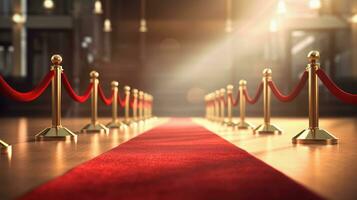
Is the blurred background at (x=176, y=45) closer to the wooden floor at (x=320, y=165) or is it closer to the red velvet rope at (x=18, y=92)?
the red velvet rope at (x=18, y=92)

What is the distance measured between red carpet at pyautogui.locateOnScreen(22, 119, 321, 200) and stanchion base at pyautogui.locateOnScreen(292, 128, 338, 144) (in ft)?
5.52

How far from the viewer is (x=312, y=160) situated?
12.7ft

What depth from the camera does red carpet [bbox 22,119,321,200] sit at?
2334 millimetres

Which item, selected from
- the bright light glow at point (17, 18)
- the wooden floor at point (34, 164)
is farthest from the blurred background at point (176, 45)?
the wooden floor at point (34, 164)

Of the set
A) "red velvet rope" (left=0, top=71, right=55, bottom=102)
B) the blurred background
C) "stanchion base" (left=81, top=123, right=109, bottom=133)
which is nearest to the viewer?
"red velvet rope" (left=0, top=71, right=55, bottom=102)

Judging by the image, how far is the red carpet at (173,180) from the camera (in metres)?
2.33

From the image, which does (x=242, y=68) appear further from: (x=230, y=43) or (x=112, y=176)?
(x=112, y=176)

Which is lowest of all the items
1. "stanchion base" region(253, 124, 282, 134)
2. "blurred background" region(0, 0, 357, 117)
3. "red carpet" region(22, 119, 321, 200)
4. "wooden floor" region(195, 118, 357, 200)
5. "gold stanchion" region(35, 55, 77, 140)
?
"wooden floor" region(195, 118, 357, 200)

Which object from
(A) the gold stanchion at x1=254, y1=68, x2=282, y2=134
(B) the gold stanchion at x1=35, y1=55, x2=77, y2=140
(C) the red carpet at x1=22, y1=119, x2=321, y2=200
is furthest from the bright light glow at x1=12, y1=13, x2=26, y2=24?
(C) the red carpet at x1=22, y1=119, x2=321, y2=200

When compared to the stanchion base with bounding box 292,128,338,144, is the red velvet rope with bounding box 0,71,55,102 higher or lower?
higher

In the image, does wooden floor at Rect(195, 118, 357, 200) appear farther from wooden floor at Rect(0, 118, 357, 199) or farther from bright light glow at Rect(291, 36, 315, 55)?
bright light glow at Rect(291, 36, 315, 55)

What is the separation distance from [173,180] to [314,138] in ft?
10.5

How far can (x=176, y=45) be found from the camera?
95.0 ft

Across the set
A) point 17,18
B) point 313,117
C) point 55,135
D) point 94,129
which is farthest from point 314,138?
point 17,18
